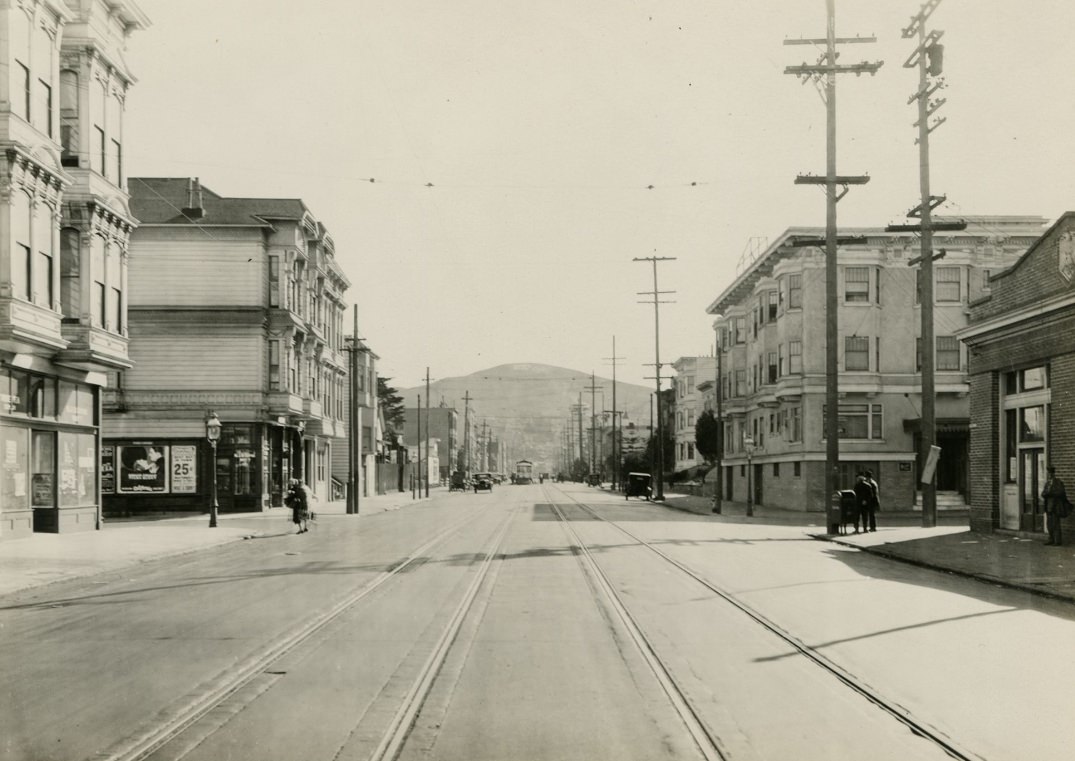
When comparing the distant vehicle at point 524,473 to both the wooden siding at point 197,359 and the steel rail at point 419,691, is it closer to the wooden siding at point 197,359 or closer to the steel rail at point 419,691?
the wooden siding at point 197,359

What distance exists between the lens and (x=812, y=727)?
762 centimetres

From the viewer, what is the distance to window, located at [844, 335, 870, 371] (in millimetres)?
48281

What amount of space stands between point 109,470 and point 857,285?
30851mm

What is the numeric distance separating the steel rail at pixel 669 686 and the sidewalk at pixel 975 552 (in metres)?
6.11

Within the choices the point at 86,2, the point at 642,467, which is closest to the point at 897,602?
the point at 86,2

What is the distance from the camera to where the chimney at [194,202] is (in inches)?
1774

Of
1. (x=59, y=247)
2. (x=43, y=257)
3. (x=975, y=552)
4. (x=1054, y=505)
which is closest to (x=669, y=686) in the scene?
(x=975, y=552)

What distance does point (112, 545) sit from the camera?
25.6 m

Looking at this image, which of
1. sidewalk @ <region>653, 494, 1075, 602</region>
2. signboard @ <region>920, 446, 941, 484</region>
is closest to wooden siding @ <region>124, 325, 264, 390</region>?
sidewalk @ <region>653, 494, 1075, 602</region>

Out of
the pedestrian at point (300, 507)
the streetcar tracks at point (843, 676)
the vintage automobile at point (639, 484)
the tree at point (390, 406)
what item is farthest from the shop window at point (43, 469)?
the tree at point (390, 406)

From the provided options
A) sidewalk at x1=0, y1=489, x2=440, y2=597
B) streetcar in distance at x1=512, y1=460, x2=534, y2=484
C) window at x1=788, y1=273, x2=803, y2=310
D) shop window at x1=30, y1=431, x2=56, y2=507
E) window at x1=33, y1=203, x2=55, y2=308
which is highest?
window at x1=788, y1=273, x2=803, y2=310

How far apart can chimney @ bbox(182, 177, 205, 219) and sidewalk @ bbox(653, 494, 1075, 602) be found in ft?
83.0

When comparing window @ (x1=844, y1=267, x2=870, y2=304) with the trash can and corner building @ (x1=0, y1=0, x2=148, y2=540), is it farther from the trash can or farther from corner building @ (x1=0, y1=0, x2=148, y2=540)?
corner building @ (x1=0, y1=0, x2=148, y2=540)

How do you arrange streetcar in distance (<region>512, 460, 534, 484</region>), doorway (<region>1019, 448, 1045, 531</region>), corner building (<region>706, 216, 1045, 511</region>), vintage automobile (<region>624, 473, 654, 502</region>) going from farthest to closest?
streetcar in distance (<region>512, 460, 534, 484</region>) → vintage automobile (<region>624, 473, 654, 502</region>) → corner building (<region>706, 216, 1045, 511</region>) → doorway (<region>1019, 448, 1045, 531</region>)
